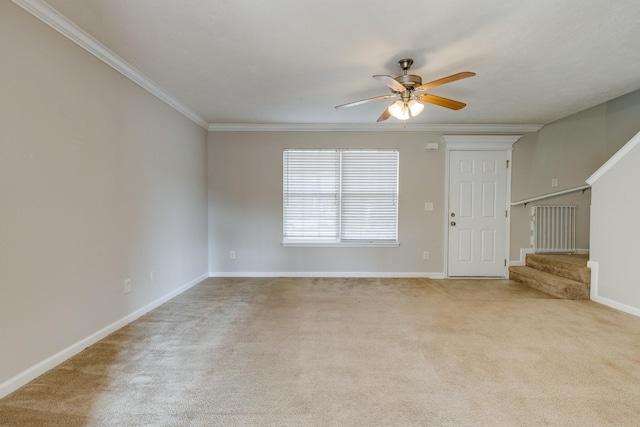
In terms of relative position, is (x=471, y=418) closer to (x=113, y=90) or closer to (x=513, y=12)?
(x=513, y=12)

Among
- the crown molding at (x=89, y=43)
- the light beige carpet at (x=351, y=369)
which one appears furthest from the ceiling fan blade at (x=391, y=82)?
the crown molding at (x=89, y=43)

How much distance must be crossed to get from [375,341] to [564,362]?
135 centimetres

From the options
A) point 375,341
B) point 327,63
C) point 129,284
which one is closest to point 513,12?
point 327,63

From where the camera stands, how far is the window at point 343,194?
4.82 metres

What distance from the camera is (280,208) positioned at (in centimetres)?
484

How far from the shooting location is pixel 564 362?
217 centimetres

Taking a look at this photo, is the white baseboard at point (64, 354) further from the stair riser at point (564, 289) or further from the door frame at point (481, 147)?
the stair riser at point (564, 289)

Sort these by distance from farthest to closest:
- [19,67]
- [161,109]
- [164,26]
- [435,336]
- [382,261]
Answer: [382,261], [161,109], [435,336], [164,26], [19,67]

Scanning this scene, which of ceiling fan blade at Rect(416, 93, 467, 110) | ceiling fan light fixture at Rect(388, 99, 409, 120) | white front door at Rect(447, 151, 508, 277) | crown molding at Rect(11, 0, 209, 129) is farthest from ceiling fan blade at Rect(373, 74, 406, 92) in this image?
white front door at Rect(447, 151, 508, 277)

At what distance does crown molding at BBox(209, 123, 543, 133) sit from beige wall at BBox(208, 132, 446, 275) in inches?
3.1

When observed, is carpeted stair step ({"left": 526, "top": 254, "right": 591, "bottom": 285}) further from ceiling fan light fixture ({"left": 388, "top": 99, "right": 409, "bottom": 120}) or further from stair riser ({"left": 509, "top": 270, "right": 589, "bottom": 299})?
ceiling fan light fixture ({"left": 388, "top": 99, "right": 409, "bottom": 120})

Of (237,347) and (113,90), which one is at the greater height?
(113,90)

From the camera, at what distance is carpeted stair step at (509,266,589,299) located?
3637 millimetres

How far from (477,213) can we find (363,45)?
351cm
